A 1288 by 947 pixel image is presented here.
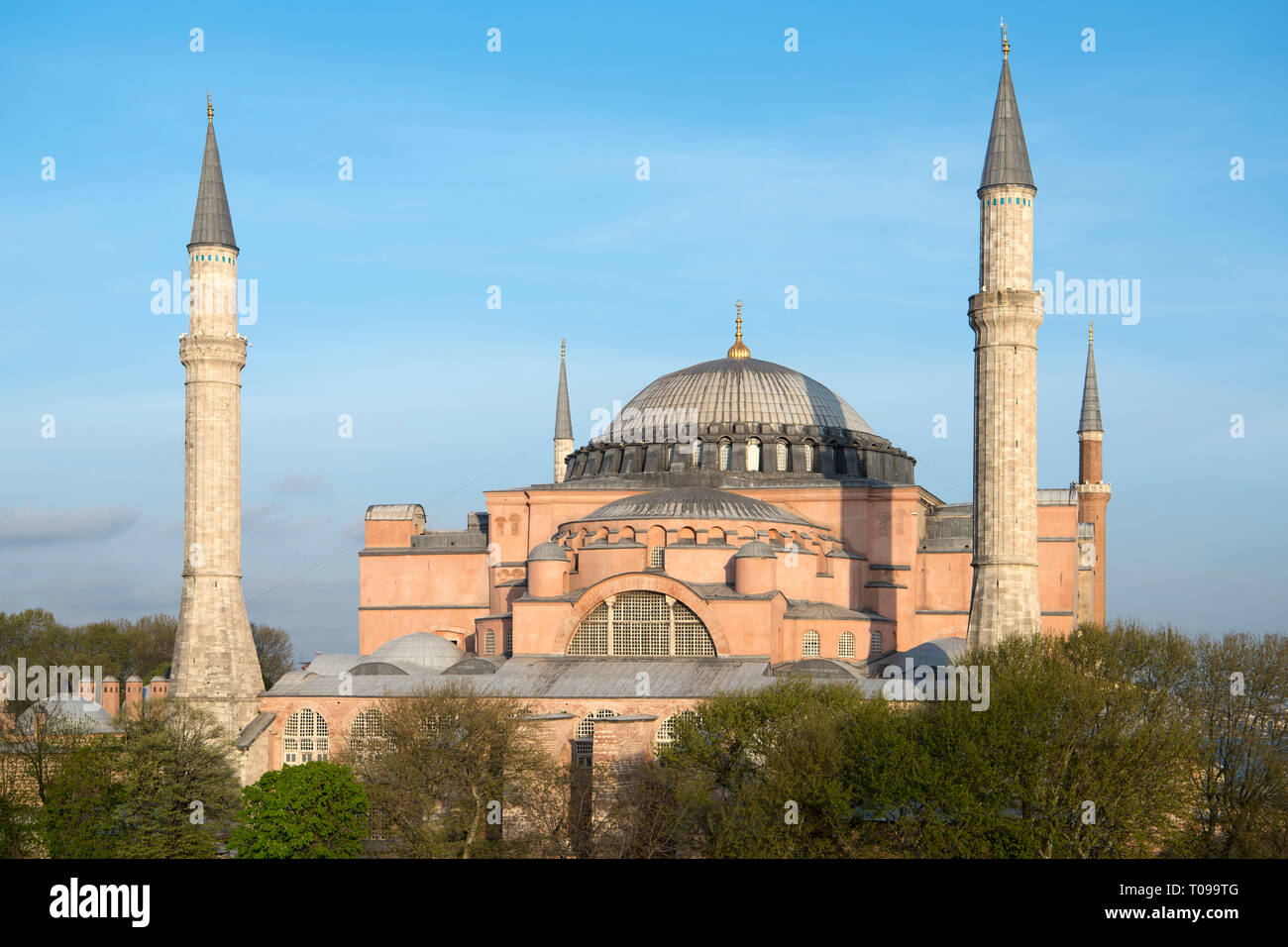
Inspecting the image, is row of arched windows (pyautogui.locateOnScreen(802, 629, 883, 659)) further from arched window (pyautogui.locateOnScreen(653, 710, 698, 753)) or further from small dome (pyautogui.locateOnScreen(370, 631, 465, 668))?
small dome (pyautogui.locateOnScreen(370, 631, 465, 668))

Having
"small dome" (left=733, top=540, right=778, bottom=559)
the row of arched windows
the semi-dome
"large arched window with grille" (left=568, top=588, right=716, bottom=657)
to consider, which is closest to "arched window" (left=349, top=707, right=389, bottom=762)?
"large arched window with grille" (left=568, top=588, right=716, bottom=657)

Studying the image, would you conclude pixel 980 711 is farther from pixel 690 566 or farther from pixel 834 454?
pixel 834 454

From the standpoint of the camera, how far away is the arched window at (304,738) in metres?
32.5

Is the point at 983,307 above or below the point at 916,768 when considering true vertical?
above

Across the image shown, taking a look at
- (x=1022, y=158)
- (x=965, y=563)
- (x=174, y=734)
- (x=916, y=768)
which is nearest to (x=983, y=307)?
(x=1022, y=158)

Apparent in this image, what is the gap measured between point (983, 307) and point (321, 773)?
15.2 meters

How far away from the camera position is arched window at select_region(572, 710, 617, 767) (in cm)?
3055

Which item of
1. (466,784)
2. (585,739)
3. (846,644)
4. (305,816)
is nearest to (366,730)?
(585,739)

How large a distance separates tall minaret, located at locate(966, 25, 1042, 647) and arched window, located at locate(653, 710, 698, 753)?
5782 mm

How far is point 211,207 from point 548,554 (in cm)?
1037

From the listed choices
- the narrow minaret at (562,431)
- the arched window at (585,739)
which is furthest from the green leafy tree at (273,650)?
the arched window at (585,739)

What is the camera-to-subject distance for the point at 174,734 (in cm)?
2844
